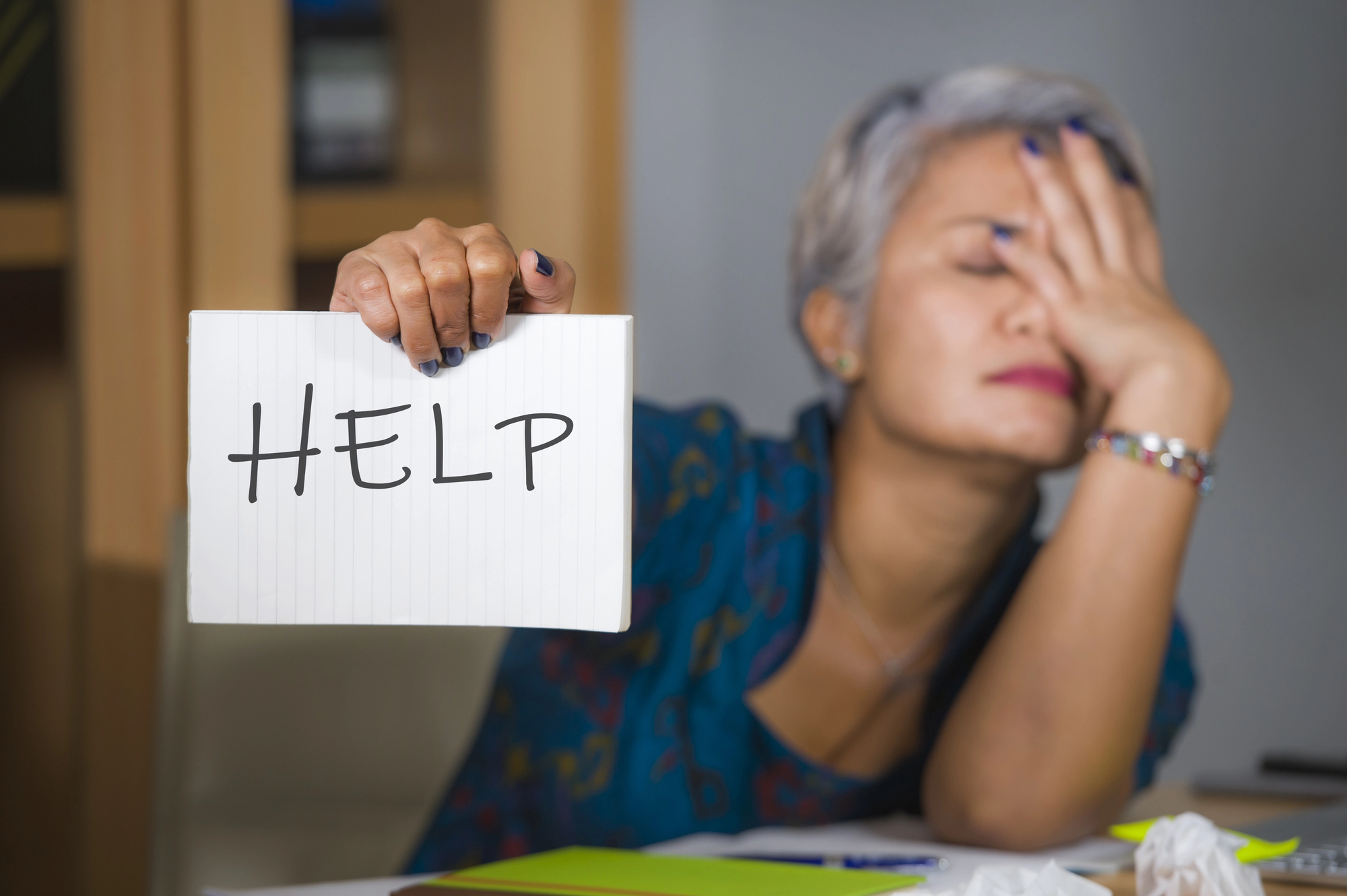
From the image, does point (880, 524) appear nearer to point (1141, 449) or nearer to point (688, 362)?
point (1141, 449)

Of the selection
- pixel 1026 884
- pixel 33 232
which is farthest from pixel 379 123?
pixel 1026 884

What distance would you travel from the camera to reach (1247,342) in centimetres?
164

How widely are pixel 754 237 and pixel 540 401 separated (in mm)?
1320

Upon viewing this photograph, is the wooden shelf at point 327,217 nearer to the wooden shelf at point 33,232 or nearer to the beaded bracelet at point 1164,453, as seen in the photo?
the wooden shelf at point 33,232

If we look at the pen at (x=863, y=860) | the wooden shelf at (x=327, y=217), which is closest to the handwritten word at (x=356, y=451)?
the pen at (x=863, y=860)

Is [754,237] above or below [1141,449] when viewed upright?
above

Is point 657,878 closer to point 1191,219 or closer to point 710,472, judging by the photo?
point 710,472

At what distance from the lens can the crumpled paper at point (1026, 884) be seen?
497 mm

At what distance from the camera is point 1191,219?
1.66m

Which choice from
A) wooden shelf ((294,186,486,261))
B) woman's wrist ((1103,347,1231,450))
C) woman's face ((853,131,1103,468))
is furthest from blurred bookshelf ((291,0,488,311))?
woman's wrist ((1103,347,1231,450))

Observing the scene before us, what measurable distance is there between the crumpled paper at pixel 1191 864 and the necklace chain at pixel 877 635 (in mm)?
505

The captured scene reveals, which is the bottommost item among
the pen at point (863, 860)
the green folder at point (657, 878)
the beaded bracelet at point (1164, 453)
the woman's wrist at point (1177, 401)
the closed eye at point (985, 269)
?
the pen at point (863, 860)

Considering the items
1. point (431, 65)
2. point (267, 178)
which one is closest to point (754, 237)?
point (431, 65)

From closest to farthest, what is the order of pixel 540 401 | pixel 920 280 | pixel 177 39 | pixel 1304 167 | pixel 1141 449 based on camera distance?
1. pixel 540 401
2. pixel 1141 449
3. pixel 920 280
4. pixel 177 39
5. pixel 1304 167
